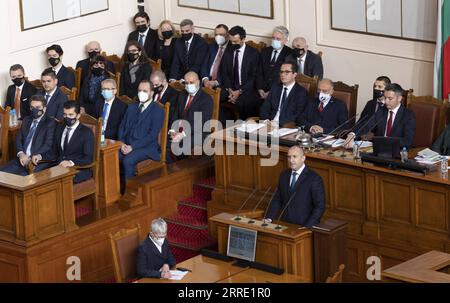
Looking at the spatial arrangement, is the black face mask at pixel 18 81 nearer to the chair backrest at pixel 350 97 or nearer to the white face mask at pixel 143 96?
the white face mask at pixel 143 96

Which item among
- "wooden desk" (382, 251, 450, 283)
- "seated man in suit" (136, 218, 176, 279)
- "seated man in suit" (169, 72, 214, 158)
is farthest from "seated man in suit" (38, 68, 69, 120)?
"wooden desk" (382, 251, 450, 283)

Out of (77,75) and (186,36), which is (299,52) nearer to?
(186,36)

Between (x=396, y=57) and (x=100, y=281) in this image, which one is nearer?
(x=100, y=281)

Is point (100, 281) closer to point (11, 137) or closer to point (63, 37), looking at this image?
point (11, 137)

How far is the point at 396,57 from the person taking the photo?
484 inches

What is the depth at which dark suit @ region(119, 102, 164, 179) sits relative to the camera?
11922mm

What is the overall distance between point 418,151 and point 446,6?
1632mm

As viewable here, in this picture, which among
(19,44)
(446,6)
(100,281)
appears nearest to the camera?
(100,281)

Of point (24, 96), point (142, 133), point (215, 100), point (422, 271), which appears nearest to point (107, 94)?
point (142, 133)

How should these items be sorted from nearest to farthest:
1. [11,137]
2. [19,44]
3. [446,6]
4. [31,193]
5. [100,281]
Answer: [31,193]
[100,281]
[446,6]
[11,137]
[19,44]

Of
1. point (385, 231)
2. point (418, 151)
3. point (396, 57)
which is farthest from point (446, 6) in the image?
point (385, 231)

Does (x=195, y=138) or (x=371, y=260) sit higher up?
(x=195, y=138)

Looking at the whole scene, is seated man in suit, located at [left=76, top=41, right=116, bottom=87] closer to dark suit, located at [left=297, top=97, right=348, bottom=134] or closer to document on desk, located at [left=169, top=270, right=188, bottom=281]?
dark suit, located at [left=297, top=97, right=348, bottom=134]

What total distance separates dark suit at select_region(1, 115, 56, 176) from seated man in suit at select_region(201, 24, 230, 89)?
232 centimetres
